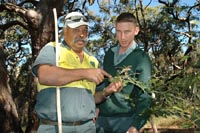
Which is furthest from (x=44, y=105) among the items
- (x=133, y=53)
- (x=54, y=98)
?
(x=133, y=53)

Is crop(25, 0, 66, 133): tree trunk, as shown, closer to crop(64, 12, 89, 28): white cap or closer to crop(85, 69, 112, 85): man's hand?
crop(64, 12, 89, 28): white cap

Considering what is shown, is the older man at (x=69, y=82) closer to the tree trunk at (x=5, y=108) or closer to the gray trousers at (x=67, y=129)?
the gray trousers at (x=67, y=129)

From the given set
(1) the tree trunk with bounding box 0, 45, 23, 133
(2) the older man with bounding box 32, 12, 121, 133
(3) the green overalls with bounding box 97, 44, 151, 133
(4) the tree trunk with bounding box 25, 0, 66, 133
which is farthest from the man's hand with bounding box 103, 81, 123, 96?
(1) the tree trunk with bounding box 0, 45, 23, 133

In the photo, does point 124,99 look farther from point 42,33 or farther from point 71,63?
point 42,33

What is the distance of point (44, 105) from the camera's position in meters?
2.23

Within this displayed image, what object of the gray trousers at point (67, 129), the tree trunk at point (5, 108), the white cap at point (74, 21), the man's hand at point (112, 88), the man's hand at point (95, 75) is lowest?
the tree trunk at point (5, 108)

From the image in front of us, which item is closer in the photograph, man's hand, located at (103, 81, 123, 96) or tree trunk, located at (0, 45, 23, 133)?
man's hand, located at (103, 81, 123, 96)

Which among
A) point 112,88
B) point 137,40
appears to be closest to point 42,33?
point 137,40

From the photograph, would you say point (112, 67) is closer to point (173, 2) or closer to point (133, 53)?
point (133, 53)

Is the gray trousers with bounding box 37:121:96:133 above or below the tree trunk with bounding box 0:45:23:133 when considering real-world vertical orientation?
above

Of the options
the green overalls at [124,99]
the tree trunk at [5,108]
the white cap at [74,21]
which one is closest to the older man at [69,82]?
the white cap at [74,21]

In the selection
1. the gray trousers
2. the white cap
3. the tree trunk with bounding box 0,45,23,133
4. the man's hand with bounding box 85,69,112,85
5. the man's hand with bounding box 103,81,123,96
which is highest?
the white cap

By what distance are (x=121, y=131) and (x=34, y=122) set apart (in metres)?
8.51

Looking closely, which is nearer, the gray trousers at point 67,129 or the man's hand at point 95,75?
the man's hand at point 95,75
